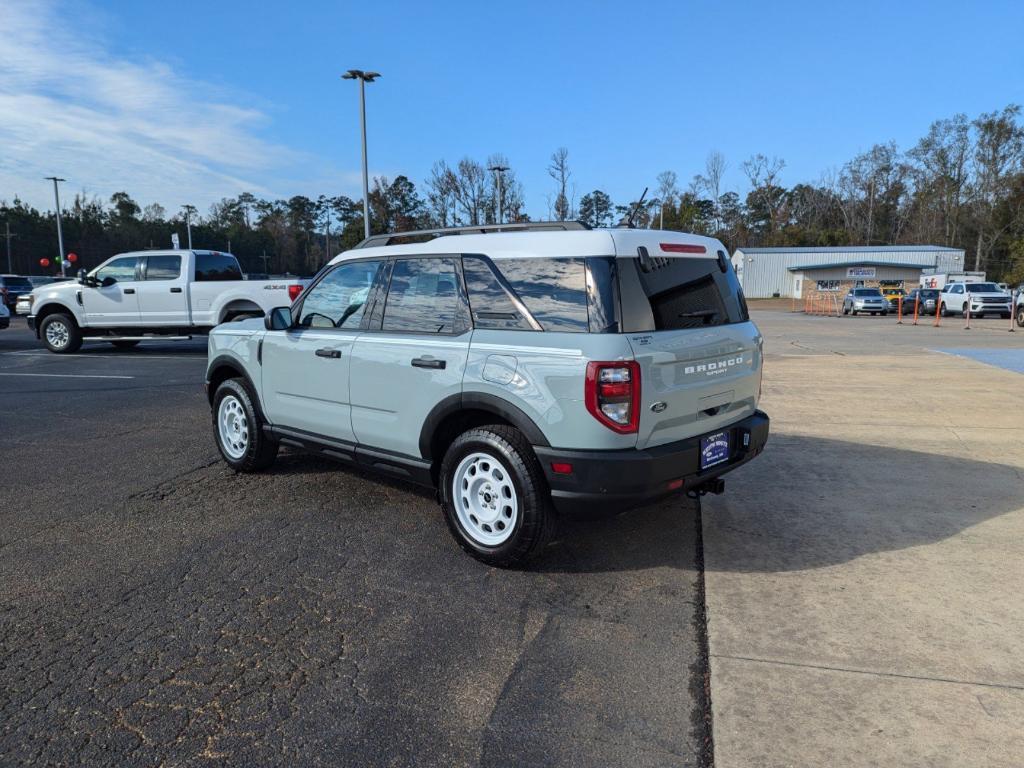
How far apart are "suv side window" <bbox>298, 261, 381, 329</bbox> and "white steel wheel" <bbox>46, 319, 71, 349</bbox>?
41.1 feet

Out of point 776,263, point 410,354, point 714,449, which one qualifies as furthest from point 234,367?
point 776,263

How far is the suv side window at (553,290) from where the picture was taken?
11.8ft

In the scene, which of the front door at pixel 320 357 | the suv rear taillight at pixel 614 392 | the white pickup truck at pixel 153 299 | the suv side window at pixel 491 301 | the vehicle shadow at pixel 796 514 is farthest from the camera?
the white pickup truck at pixel 153 299

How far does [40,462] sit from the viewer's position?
613cm

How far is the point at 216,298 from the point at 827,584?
1300 cm

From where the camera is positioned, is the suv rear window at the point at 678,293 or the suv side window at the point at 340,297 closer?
the suv rear window at the point at 678,293

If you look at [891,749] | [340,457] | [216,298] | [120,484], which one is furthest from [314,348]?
[216,298]

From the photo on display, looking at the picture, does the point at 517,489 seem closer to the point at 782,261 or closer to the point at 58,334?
the point at 58,334

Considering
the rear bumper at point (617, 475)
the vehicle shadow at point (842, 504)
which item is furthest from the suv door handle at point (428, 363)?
the vehicle shadow at point (842, 504)

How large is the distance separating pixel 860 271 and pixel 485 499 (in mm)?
60929

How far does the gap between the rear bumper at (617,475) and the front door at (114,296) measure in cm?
1346

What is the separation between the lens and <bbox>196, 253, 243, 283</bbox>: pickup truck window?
1422cm

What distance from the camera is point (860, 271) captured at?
187ft

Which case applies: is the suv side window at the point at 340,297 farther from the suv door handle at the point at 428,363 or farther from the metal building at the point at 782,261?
the metal building at the point at 782,261
